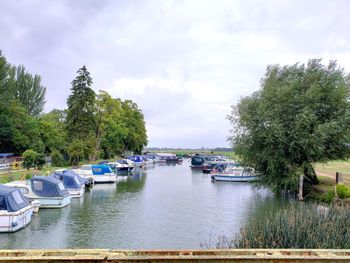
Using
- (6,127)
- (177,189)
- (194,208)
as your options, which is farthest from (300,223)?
(6,127)

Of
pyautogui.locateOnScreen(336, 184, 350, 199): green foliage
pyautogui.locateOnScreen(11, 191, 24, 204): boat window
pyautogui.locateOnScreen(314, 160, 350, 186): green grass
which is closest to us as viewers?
pyautogui.locateOnScreen(11, 191, 24, 204): boat window

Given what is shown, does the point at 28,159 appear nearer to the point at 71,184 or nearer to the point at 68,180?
the point at 68,180

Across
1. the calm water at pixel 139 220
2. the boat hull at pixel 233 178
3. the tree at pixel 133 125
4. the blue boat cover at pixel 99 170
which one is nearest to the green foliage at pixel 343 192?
the calm water at pixel 139 220

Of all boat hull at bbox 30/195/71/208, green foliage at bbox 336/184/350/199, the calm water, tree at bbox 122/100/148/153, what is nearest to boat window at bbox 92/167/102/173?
the calm water

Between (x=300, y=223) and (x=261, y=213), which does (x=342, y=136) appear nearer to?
Result: (x=261, y=213)

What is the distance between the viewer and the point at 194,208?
93.7 ft

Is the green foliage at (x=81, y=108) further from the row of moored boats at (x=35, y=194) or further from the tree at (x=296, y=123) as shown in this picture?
the tree at (x=296, y=123)

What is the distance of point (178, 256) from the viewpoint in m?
5.67

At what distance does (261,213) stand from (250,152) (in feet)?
24.4

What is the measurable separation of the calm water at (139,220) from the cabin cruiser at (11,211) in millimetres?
395

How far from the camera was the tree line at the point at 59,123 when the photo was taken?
53719 mm

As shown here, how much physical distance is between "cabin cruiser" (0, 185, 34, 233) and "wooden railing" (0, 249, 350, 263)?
46.1 feet

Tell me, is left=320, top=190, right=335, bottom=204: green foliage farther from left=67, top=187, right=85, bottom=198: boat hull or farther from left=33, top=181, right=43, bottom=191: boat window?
left=33, top=181, right=43, bottom=191: boat window

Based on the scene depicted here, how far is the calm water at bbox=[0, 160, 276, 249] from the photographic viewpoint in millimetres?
17875
